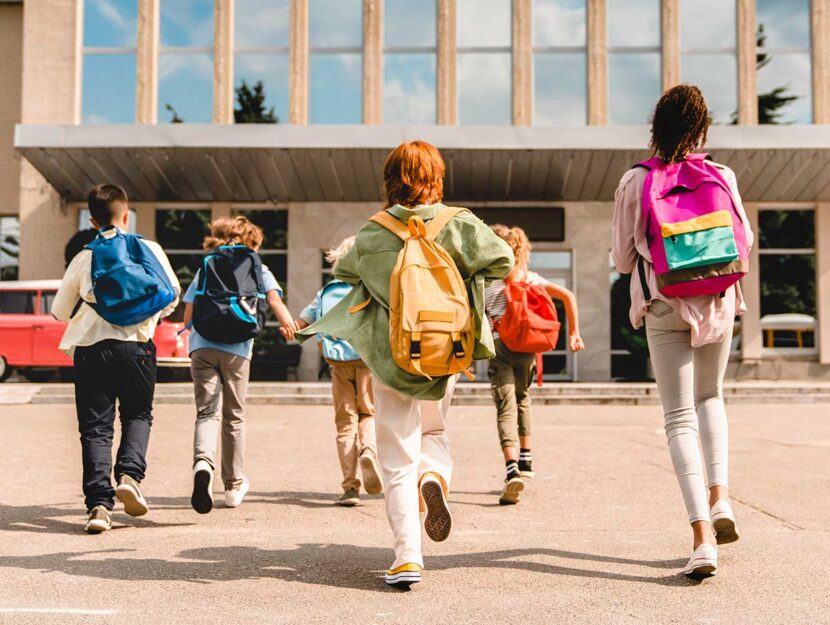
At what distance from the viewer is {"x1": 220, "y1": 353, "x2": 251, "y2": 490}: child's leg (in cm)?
589

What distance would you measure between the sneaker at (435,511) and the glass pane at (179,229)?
19.4 meters

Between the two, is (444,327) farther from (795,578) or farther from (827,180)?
(827,180)

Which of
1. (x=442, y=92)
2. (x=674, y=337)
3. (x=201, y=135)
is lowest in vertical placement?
(x=674, y=337)

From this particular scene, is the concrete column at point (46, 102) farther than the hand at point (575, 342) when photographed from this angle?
Yes

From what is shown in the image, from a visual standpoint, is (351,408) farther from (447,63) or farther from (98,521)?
(447,63)

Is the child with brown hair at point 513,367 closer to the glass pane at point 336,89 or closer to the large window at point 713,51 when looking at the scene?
the glass pane at point 336,89

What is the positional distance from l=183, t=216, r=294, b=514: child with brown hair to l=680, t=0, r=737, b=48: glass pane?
60.7 ft

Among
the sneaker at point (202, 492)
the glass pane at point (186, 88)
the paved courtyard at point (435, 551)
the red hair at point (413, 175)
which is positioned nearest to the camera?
the paved courtyard at point (435, 551)

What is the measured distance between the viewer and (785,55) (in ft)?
72.4

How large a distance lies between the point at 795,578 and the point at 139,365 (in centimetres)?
350

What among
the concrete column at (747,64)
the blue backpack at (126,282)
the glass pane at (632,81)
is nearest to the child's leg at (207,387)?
the blue backpack at (126,282)

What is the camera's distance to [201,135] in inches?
766

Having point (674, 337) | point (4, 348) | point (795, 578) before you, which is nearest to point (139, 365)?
point (674, 337)

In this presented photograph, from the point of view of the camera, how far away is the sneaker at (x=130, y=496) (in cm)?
519
